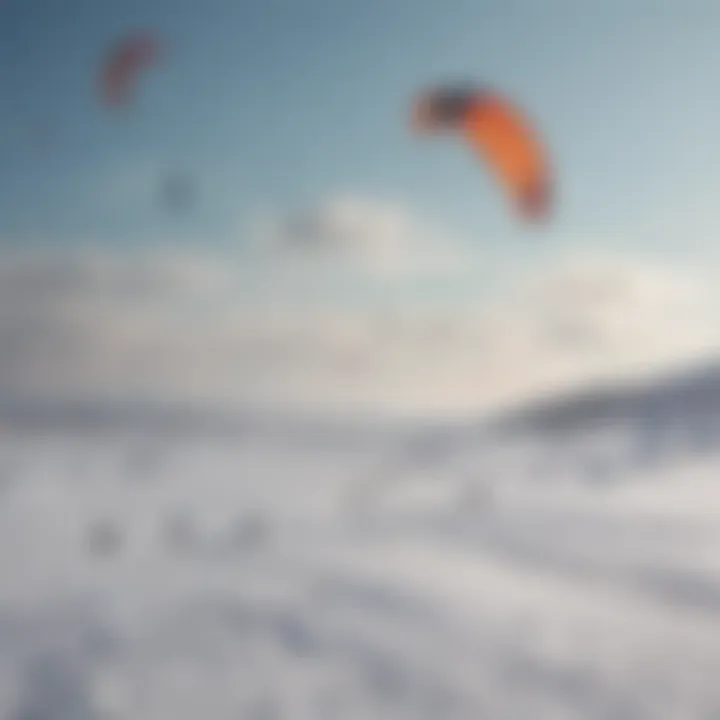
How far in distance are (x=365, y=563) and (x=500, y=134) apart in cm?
44

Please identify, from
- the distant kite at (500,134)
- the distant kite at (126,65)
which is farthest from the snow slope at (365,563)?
the distant kite at (126,65)

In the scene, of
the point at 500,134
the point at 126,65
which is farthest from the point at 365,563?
the point at 126,65

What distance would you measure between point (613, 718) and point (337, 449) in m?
0.40

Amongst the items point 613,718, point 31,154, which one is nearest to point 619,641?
point 613,718

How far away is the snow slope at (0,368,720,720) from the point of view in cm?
80

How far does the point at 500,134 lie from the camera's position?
3.26 ft

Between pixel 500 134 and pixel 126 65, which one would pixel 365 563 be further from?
pixel 126 65

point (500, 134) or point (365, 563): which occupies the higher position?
point (500, 134)

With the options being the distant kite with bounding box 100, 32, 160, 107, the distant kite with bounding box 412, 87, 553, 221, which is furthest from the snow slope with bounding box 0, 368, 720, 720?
the distant kite with bounding box 100, 32, 160, 107

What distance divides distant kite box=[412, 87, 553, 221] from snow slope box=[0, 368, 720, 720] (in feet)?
0.71

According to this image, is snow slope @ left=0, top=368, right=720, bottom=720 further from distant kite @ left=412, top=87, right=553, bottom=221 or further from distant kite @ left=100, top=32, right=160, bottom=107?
distant kite @ left=100, top=32, right=160, bottom=107

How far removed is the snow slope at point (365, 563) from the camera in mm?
797

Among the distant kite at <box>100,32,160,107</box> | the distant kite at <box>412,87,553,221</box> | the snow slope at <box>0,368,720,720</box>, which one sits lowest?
the snow slope at <box>0,368,720,720</box>

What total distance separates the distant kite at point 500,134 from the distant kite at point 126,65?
29cm
